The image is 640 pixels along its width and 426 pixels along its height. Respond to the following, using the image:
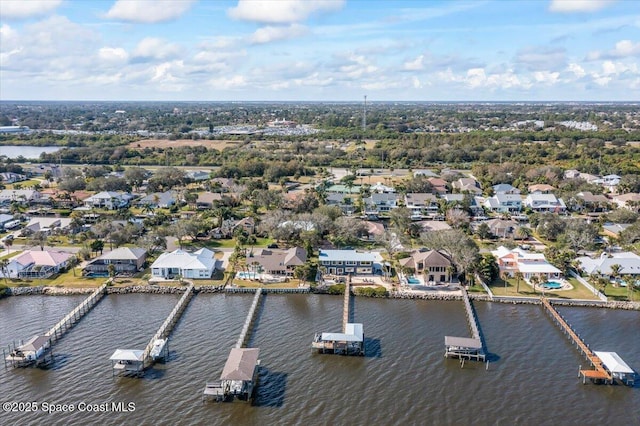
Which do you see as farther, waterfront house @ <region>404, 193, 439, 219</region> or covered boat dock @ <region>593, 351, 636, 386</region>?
waterfront house @ <region>404, 193, 439, 219</region>

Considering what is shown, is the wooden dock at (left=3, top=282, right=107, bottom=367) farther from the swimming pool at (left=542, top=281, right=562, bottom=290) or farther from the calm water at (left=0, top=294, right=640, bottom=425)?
the swimming pool at (left=542, top=281, right=562, bottom=290)

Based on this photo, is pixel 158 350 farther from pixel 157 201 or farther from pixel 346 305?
pixel 157 201

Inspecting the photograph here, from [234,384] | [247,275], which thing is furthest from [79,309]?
[234,384]

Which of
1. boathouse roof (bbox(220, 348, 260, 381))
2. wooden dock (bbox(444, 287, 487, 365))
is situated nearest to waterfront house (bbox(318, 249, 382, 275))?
wooden dock (bbox(444, 287, 487, 365))

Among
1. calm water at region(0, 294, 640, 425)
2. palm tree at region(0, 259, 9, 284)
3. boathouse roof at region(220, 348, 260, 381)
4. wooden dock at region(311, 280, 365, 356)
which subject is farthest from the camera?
palm tree at region(0, 259, 9, 284)

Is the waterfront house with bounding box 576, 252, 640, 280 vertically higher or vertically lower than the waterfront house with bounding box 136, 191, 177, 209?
lower

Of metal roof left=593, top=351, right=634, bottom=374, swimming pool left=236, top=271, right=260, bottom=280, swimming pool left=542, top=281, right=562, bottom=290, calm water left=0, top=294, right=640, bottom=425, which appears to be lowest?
calm water left=0, top=294, right=640, bottom=425

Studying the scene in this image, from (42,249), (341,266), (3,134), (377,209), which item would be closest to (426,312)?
(341,266)
